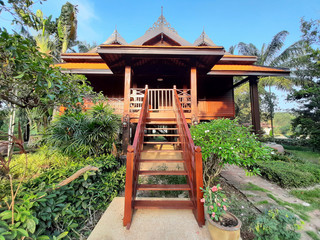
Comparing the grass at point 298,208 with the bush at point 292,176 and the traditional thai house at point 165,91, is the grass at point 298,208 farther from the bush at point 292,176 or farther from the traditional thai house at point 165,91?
the traditional thai house at point 165,91

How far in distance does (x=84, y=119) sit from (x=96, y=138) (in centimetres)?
78

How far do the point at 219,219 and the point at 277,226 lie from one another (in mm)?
700

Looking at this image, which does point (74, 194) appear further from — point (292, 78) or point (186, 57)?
point (292, 78)

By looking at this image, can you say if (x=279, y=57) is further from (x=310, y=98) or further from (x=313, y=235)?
(x=313, y=235)

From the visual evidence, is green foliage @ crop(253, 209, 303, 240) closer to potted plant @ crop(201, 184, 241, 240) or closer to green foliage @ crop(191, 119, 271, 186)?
potted plant @ crop(201, 184, 241, 240)

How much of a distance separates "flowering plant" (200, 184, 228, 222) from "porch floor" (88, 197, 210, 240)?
0.34 m

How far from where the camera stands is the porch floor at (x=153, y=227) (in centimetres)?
188

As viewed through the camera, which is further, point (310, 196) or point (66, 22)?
point (66, 22)

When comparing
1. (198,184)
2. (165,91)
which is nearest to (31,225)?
(198,184)

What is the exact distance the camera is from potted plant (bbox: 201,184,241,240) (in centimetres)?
170

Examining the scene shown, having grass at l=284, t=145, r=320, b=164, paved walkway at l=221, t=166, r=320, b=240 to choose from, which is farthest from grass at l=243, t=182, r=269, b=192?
grass at l=284, t=145, r=320, b=164

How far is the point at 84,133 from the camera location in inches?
155

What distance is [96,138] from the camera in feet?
12.9

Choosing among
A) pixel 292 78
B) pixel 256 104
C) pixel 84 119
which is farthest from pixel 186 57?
pixel 292 78
